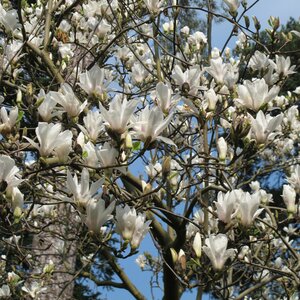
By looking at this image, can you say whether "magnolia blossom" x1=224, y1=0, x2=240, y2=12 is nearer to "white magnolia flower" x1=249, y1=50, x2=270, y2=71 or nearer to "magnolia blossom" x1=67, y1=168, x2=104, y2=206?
"white magnolia flower" x1=249, y1=50, x2=270, y2=71

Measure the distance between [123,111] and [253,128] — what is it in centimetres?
55

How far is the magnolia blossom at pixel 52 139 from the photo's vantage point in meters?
1.68

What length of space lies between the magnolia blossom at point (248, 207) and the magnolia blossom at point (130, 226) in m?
0.31

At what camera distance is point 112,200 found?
1.73m

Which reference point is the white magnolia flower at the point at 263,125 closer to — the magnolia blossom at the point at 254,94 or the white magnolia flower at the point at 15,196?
the magnolia blossom at the point at 254,94

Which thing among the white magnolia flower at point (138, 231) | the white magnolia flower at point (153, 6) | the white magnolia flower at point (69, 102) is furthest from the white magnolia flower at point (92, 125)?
the white magnolia flower at point (153, 6)

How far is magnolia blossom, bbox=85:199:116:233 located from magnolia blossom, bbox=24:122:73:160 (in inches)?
7.5

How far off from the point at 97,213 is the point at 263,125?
0.68 meters

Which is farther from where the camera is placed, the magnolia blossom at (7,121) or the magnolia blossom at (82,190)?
the magnolia blossom at (7,121)

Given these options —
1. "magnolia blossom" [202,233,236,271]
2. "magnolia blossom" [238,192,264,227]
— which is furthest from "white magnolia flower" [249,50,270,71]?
"magnolia blossom" [202,233,236,271]

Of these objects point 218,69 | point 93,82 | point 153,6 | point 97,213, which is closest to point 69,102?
point 93,82

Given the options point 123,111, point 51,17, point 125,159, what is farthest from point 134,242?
point 51,17

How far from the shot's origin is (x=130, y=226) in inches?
67.6

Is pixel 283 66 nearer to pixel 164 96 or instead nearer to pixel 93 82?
pixel 164 96
